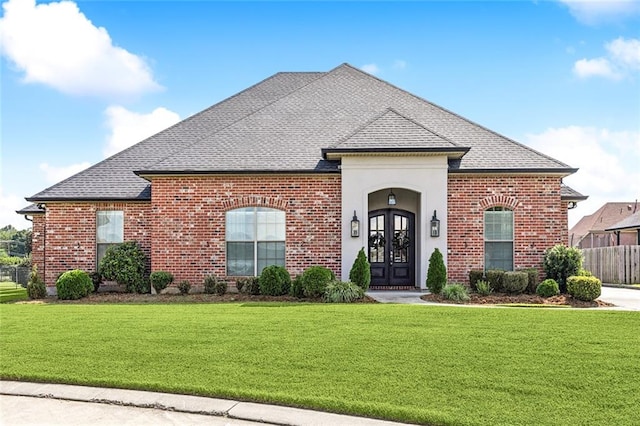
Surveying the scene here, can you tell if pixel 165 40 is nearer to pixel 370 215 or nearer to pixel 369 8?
pixel 369 8

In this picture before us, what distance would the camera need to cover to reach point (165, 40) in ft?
43.6

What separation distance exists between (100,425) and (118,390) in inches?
40.6

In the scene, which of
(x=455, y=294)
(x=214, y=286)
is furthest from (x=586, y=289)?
(x=214, y=286)

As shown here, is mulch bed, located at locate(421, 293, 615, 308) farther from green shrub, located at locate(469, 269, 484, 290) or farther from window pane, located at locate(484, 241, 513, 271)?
window pane, located at locate(484, 241, 513, 271)

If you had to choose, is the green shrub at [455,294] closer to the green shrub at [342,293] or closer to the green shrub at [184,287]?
the green shrub at [342,293]

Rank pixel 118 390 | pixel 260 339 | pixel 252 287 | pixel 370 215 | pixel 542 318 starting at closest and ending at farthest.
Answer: pixel 118 390
pixel 260 339
pixel 542 318
pixel 252 287
pixel 370 215

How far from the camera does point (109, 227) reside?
16375 millimetres

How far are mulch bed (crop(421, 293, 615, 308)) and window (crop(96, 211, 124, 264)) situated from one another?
9.79 m

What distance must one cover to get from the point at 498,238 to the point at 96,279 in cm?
1242

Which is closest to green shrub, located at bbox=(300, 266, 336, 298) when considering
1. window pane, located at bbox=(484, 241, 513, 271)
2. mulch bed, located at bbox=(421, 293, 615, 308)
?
mulch bed, located at bbox=(421, 293, 615, 308)

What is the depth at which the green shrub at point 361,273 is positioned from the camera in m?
13.8

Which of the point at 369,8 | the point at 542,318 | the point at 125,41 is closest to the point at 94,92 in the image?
the point at 125,41

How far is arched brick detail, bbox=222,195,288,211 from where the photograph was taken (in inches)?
604

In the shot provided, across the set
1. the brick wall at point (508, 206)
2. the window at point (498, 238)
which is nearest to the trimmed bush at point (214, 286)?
the brick wall at point (508, 206)
